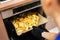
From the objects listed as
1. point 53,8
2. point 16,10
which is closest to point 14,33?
point 16,10

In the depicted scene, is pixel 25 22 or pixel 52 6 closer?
pixel 52 6

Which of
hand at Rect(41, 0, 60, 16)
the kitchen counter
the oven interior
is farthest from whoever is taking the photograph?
the oven interior

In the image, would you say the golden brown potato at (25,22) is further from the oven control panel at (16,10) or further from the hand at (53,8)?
the hand at (53,8)

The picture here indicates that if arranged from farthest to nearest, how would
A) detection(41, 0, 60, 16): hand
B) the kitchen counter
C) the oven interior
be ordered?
the oven interior, the kitchen counter, detection(41, 0, 60, 16): hand

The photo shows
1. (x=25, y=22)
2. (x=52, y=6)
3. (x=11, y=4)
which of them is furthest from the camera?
(x=25, y=22)

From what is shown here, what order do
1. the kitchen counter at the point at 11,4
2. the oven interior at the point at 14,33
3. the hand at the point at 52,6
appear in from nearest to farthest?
the hand at the point at 52,6, the kitchen counter at the point at 11,4, the oven interior at the point at 14,33

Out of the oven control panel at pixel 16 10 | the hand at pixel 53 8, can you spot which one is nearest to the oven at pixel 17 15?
the oven control panel at pixel 16 10

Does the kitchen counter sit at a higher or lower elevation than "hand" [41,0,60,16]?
lower

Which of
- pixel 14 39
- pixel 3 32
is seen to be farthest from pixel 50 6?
pixel 14 39

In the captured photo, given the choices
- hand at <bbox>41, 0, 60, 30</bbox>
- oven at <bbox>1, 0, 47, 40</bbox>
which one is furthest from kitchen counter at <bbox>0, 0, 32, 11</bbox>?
hand at <bbox>41, 0, 60, 30</bbox>

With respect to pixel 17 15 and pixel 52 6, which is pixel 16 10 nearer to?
pixel 17 15

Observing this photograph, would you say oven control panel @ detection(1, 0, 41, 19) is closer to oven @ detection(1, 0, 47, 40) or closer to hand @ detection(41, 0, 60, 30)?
Result: oven @ detection(1, 0, 47, 40)

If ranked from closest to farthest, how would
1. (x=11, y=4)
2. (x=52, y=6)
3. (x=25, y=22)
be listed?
1. (x=52, y=6)
2. (x=11, y=4)
3. (x=25, y=22)
